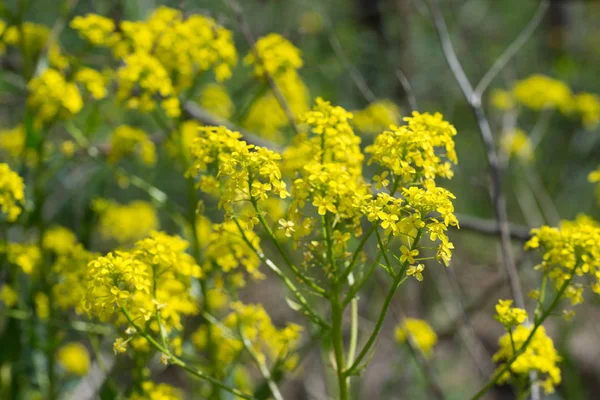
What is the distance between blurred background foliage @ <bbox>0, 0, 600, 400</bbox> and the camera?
12.4ft

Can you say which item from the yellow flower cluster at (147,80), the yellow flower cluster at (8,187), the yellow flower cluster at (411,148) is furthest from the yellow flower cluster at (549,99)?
the yellow flower cluster at (8,187)

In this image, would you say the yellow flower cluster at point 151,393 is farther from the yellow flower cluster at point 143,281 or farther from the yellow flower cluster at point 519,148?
the yellow flower cluster at point 519,148

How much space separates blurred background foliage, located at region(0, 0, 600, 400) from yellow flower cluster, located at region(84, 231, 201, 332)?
1.14 metres

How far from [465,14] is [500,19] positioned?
143 centimetres

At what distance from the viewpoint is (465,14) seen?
6.67m

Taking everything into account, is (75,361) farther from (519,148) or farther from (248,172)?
(519,148)

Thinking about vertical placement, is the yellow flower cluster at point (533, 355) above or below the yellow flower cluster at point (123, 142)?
above

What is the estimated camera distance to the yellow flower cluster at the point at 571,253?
1.42m

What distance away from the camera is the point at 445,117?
558 cm

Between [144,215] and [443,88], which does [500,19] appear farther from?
[144,215]

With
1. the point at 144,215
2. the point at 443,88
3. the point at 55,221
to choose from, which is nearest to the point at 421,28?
the point at 443,88

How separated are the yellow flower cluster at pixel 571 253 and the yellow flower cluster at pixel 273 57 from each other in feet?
3.83

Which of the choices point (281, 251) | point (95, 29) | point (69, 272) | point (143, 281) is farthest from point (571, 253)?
point (95, 29)

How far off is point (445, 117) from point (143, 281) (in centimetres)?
454
